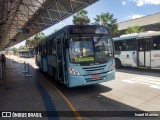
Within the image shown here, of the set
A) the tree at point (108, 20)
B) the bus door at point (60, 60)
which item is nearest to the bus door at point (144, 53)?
the bus door at point (60, 60)

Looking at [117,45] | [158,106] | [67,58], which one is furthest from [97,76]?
[117,45]

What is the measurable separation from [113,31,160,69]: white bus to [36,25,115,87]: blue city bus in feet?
18.7

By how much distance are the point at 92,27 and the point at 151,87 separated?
4069mm

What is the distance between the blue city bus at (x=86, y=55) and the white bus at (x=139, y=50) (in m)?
5.71

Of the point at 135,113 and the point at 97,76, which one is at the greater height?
the point at 97,76

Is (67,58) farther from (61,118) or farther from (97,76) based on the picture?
(61,118)

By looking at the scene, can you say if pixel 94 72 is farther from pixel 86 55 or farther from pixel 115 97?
pixel 115 97

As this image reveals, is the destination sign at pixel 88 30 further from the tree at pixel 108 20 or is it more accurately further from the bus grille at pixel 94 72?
the tree at pixel 108 20

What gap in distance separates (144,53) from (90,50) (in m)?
7.24

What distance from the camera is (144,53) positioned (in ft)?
49.6

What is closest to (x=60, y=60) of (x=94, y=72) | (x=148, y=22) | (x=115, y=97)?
(x=94, y=72)

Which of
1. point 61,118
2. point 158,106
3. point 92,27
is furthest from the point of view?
point 92,27

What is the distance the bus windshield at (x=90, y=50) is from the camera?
9.11 m

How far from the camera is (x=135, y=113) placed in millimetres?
6367
